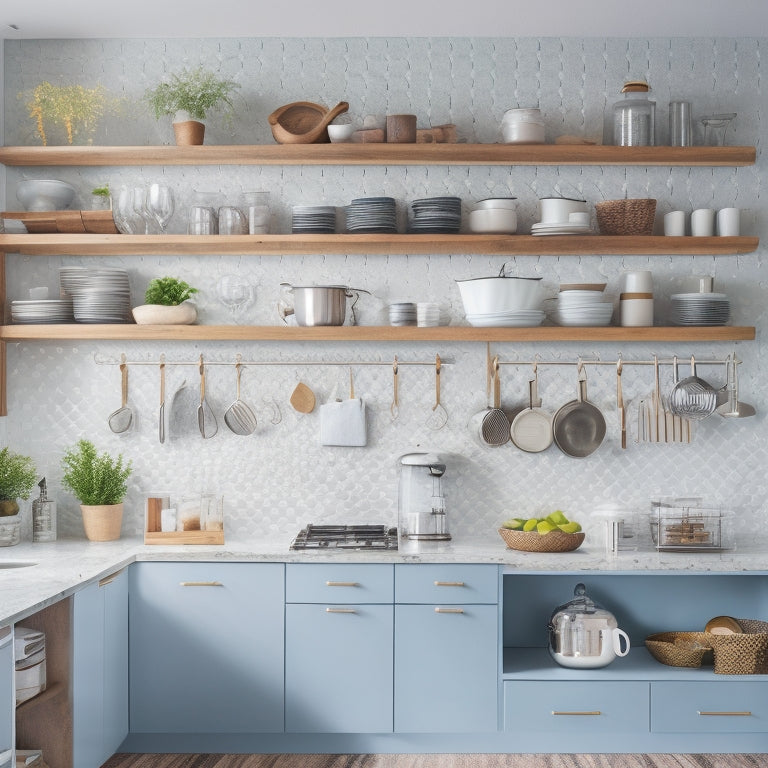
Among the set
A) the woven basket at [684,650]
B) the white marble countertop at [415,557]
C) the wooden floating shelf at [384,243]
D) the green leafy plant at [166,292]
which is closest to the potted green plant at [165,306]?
the green leafy plant at [166,292]

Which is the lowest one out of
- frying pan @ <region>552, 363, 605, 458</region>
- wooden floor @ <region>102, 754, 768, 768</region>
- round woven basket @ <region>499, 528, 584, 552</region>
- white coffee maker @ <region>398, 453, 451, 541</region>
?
wooden floor @ <region>102, 754, 768, 768</region>

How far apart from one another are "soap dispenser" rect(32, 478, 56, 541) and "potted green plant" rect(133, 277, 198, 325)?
0.85 m

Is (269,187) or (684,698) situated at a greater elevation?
(269,187)

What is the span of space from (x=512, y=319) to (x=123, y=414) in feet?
5.98

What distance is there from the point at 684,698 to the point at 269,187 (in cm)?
283

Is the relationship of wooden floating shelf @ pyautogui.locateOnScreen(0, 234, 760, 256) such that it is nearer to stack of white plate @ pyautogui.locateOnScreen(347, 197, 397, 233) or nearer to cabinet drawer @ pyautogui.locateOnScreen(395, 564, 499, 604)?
stack of white plate @ pyautogui.locateOnScreen(347, 197, 397, 233)

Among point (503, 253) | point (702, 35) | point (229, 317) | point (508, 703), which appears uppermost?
point (702, 35)

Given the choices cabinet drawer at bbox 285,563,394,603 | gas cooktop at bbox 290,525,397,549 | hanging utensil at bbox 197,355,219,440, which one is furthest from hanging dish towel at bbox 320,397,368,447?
cabinet drawer at bbox 285,563,394,603

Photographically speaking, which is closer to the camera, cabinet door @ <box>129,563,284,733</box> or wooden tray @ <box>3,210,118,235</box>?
cabinet door @ <box>129,563,284,733</box>

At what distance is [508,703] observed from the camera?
11.5 feet

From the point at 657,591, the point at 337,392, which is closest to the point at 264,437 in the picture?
the point at 337,392

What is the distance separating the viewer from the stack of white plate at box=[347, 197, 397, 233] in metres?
3.88

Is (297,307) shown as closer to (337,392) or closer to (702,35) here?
(337,392)

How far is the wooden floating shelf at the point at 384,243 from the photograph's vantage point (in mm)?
3842
